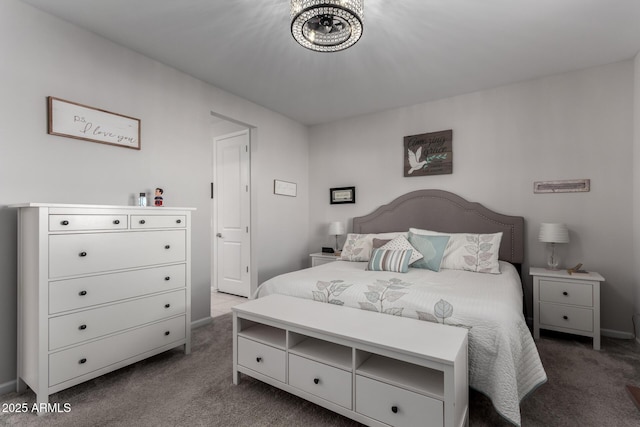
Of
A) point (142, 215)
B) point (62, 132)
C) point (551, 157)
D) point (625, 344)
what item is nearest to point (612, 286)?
point (625, 344)

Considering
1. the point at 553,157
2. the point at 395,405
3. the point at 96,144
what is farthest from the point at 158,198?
the point at 553,157

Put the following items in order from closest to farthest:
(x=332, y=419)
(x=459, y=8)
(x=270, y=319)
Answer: (x=332, y=419) < (x=270, y=319) < (x=459, y=8)

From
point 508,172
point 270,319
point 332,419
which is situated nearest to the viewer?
point 332,419

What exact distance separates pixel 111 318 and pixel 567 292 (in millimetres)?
3631

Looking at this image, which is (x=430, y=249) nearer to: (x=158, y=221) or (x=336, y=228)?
(x=336, y=228)

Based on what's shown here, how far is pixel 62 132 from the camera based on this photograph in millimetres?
2203

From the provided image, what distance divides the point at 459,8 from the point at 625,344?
313 cm

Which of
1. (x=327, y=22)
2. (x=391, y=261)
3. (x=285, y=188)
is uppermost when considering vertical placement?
(x=327, y=22)

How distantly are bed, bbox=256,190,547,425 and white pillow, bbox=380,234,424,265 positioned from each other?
0.02 meters

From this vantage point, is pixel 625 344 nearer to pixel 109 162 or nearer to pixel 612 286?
pixel 612 286

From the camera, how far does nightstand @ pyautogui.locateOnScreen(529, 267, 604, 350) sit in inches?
101

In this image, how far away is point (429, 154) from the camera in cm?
375

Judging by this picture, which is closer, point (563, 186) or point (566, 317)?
point (566, 317)

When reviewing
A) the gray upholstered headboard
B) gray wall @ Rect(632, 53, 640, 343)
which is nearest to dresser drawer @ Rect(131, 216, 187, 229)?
the gray upholstered headboard
